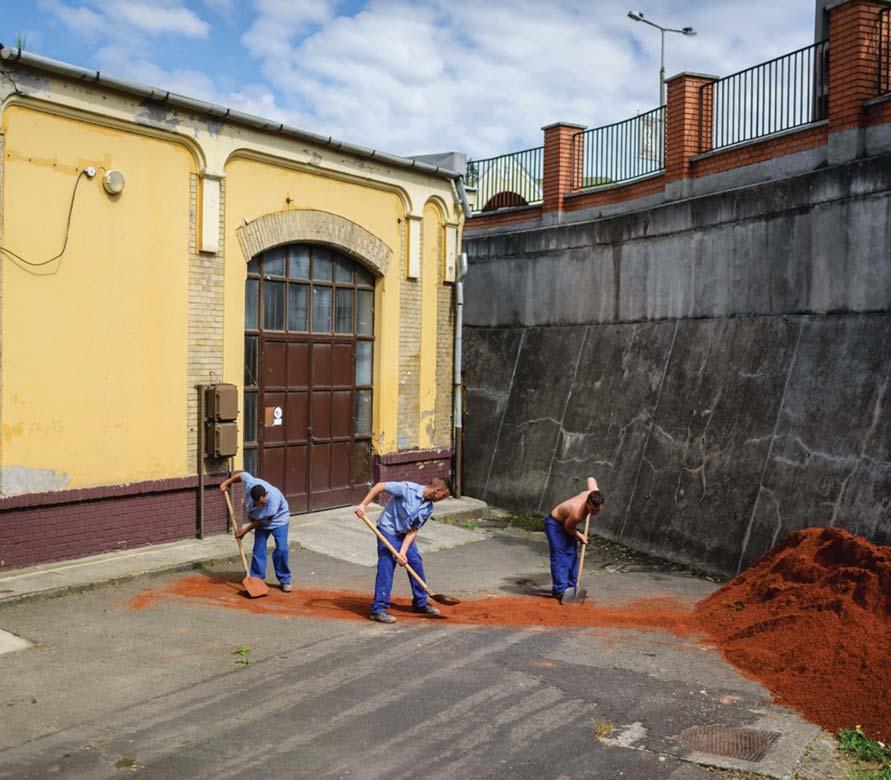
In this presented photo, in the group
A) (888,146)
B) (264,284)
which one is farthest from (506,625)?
(888,146)

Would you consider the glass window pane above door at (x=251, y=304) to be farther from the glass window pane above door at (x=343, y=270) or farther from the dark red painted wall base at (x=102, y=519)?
the dark red painted wall base at (x=102, y=519)

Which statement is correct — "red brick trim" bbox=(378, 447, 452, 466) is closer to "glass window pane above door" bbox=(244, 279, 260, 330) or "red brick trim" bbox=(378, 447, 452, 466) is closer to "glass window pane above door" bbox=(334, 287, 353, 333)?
"glass window pane above door" bbox=(334, 287, 353, 333)

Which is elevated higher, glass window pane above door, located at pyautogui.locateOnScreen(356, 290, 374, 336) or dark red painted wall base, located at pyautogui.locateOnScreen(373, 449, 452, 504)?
glass window pane above door, located at pyautogui.locateOnScreen(356, 290, 374, 336)

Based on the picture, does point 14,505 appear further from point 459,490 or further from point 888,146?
point 888,146

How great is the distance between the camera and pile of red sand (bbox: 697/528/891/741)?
22.3 ft

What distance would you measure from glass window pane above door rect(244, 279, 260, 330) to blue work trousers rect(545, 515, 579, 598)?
509 centimetres

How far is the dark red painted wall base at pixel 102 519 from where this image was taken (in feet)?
32.5

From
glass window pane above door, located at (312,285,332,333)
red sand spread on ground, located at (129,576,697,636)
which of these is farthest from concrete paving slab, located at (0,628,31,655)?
glass window pane above door, located at (312,285,332,333)

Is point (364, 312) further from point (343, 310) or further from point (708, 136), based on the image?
point (708, 136)

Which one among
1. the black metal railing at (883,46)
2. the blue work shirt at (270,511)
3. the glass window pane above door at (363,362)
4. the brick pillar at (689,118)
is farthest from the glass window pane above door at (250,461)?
the black metal railing at (883,46)

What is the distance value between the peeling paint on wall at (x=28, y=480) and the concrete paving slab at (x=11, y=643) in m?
2.15

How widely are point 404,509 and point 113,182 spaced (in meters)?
5.13

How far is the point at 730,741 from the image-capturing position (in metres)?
6.19

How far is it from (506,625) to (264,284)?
6123 millimetres
